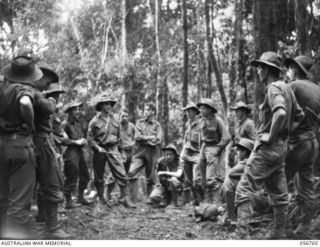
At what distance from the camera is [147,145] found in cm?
1061

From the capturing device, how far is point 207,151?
9.16 metres

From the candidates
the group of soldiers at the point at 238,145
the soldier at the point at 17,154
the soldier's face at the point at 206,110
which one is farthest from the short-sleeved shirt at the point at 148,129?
the soldier at the point at 17,154

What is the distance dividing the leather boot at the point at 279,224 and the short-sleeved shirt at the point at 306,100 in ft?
3.63

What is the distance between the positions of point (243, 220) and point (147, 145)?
187 inches

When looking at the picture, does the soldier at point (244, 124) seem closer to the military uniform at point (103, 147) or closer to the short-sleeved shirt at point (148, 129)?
the military uniform at point (103, 147)

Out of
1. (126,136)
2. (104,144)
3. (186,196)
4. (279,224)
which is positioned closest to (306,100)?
(279,224)

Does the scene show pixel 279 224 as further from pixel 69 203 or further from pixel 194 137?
pixel 194 137

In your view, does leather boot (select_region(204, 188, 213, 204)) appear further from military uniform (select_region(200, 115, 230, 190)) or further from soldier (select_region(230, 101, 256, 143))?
soldier (select_region(230, 101, 256, 143))

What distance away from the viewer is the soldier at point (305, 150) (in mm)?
6215

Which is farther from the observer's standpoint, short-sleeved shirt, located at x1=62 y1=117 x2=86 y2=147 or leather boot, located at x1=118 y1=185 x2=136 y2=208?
leather boot, located at x1=118 y1=185 x2=136 y2=208

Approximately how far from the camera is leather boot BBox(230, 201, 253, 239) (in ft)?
19.9

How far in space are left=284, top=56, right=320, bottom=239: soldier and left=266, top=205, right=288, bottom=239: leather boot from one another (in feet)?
1.19

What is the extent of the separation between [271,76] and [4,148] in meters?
3.44

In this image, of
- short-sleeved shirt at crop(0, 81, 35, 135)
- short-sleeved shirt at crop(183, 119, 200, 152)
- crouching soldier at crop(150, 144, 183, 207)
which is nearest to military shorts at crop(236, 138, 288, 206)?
short-sleeved shirt at crop(0, 81, 35, 135)
